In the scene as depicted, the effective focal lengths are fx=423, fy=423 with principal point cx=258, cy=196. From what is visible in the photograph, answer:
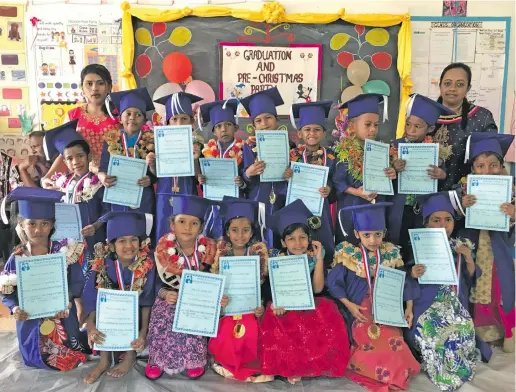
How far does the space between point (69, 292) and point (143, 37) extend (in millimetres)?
3128

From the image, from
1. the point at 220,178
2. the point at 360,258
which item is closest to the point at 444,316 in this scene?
the point at 360,258

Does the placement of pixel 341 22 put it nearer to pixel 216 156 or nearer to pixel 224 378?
pixel 216 156

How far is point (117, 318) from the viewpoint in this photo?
2.50 meters

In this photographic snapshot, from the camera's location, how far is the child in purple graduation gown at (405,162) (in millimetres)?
3148

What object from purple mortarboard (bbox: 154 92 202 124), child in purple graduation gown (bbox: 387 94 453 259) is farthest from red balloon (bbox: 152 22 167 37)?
child in purple graduation gown (bbox: 387 94 453 259)

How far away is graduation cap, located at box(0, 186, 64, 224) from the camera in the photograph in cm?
251

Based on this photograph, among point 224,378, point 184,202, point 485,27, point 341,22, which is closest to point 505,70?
point 485,27

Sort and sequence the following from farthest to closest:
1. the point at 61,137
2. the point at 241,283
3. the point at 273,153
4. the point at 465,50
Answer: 1. the point at 465,50
2. the point at 273,153
3. the point at 61,137
4. the point at 241,283

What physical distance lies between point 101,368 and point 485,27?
5216 mm

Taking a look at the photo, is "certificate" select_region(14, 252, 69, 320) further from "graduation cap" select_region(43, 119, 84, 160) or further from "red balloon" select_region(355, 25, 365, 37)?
"red balloon" select_region(355, 25, 365, 37)

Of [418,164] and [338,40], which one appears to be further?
[338,40]

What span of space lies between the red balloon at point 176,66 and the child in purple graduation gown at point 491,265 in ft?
9.97

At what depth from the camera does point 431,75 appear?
493 cm

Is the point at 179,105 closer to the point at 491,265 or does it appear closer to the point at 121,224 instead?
the point at 121,224
